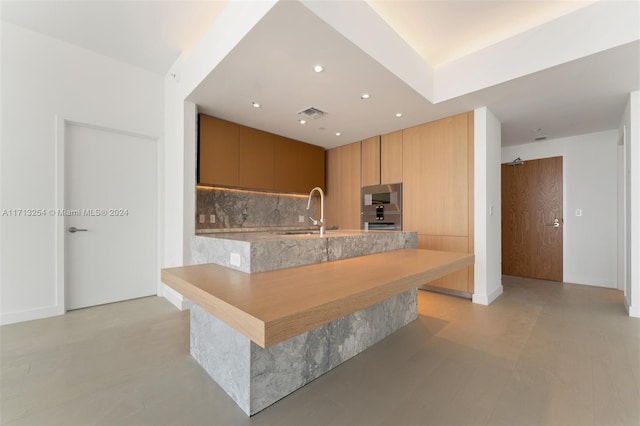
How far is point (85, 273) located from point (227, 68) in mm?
2785

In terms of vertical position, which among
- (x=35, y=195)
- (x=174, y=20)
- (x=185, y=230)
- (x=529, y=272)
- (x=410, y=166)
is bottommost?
(x=529, y=272)

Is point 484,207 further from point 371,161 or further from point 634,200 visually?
point 371,161

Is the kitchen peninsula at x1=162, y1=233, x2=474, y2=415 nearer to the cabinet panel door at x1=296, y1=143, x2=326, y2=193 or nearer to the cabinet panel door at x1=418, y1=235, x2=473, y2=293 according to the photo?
the cabinet panel door at x1=418, y1=235, x2=473, y2=293

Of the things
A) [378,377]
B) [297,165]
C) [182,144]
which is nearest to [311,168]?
[297,165]

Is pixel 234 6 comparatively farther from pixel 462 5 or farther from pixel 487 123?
pixel 487 123

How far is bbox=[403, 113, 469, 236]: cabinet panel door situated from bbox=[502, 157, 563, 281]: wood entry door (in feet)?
7.28

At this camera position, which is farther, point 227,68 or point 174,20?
point 174,20

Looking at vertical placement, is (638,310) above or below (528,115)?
below

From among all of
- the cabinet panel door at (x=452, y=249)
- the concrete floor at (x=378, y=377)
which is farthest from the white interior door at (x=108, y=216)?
the cabinet panel door at (x=452, y=249)

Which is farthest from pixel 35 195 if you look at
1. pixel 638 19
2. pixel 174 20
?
pixel 638 19

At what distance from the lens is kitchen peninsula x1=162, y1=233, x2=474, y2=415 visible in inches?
37.3

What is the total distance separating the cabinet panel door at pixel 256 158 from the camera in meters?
3.86

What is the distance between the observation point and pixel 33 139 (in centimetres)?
274

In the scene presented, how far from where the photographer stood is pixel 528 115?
11.2 feet
